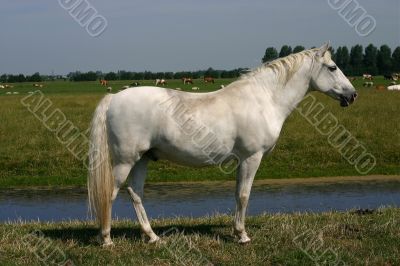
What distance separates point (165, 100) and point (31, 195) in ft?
31.3

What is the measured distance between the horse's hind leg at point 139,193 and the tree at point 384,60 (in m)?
98.1

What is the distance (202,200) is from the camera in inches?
550

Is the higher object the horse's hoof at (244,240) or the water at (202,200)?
the horse's hoof at (244,240)

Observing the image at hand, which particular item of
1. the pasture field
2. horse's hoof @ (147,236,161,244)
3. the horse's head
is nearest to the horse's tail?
horse's hoof @ (147,236,161,244)

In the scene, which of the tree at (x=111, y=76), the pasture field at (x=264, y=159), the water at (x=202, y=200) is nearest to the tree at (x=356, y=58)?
the tree at (x=111, y=76)

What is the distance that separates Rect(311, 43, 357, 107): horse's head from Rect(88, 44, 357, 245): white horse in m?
0.10

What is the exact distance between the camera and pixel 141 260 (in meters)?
6.30

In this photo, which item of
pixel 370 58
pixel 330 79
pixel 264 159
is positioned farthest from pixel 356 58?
pixel 330 79

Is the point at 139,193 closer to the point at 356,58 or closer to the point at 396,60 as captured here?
the point at 396,60

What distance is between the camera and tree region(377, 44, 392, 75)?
99812mm

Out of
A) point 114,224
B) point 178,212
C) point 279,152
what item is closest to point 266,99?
point 114,224

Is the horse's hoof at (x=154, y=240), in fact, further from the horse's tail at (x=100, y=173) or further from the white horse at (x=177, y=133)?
the horse's tail at (x=100, y=173)

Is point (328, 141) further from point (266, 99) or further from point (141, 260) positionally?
point (141, 260)

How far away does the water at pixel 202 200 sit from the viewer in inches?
488
